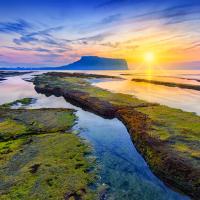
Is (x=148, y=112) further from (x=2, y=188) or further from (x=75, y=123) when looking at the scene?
(x=2, y=188)

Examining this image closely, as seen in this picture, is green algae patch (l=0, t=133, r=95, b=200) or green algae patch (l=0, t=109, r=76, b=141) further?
green algae patch (l=0, t=109, r=76, b=141)

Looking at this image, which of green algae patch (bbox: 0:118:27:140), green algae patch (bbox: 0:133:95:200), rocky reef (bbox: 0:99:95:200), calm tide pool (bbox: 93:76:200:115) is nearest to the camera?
green algae patch (bbox: 0:133:95:200)

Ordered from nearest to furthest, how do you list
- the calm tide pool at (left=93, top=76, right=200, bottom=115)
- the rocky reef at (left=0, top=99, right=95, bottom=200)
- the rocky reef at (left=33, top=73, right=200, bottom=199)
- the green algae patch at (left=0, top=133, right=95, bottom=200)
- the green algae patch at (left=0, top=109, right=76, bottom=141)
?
the green algae patch at (left=0, top=133, right=95, bottom=200) → the rocky reef at (left=0, top=99, right=95, bottom=200) → the rocky reef at (left=33, top=73, right=200, bottom=199) → the green algae patch at (left=0, top=109, right=76, bottom=141) → the calm tide pool at (left=93, top=76, right=200, bottom=115)

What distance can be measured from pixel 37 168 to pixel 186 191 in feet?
32.9

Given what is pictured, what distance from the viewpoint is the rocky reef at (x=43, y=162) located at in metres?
13.7

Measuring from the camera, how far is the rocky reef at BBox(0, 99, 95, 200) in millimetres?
13688

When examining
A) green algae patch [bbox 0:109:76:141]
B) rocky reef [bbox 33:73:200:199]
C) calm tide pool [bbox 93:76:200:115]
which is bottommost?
calm tide pool [bbox 93:76:200:115]

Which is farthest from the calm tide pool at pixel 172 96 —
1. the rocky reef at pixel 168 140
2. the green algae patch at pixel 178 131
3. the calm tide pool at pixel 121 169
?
the calm tide pool at pixel 121 169

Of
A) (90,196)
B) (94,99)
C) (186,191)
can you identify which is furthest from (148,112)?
Answer: (90,196)

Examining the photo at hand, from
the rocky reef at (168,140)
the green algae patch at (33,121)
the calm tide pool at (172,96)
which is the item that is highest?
the rocky reef at (168,140)

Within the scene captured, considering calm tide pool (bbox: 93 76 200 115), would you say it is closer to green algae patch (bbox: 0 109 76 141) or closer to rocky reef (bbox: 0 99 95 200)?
green algae patch (bbox: 0 109 76 141)

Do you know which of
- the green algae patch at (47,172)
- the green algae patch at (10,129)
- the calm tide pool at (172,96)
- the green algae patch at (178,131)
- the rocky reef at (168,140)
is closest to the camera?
the green algae patch at (47,172)

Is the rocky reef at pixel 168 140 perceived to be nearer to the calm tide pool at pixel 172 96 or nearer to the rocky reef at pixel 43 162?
the rocky reef at pixel 43 162

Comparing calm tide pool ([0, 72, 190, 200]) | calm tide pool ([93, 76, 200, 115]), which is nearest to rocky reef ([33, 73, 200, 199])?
calm tide pool ([0, 72, 190, 200])
